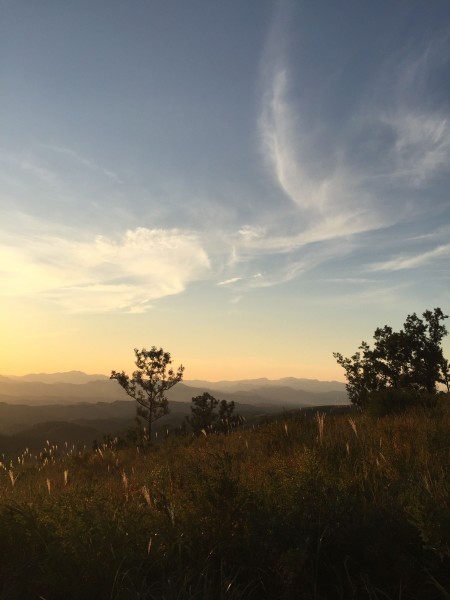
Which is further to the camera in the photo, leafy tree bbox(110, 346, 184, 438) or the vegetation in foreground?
leafy tree bbox(110, 346, 184, 438)

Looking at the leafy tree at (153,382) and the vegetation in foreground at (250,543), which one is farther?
the leafy tree at (153,382)

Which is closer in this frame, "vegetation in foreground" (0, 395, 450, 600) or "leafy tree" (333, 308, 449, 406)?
"vegetation in foreground" (0, 395, 450, 600)

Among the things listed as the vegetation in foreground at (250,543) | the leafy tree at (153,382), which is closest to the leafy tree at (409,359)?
the leafy tree at (153,382)

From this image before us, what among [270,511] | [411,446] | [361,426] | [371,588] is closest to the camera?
[371,588]

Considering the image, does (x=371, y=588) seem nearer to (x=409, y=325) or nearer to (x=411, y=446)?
(x=411, y=446)

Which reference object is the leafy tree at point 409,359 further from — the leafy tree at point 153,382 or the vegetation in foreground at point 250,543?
the vegetation in foreground at point 250,543

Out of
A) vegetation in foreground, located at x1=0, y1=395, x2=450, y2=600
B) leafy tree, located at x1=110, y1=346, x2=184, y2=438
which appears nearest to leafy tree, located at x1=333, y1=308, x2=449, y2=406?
leafy tree, located at x1=110, y1=346, x2=184, y2=438

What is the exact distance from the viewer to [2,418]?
436ft

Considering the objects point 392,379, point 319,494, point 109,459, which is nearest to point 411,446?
point 319,494

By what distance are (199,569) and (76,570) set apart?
925 mm

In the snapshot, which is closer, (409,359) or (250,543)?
(250,543)

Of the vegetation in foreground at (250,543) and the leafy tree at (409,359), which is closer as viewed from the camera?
the vegetation in foreground at (250,543)

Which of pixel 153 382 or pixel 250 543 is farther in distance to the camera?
pixel 153 382

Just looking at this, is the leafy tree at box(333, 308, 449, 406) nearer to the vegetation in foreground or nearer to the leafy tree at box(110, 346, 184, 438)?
the leafy tree at box(110, 346, 184, 438)
